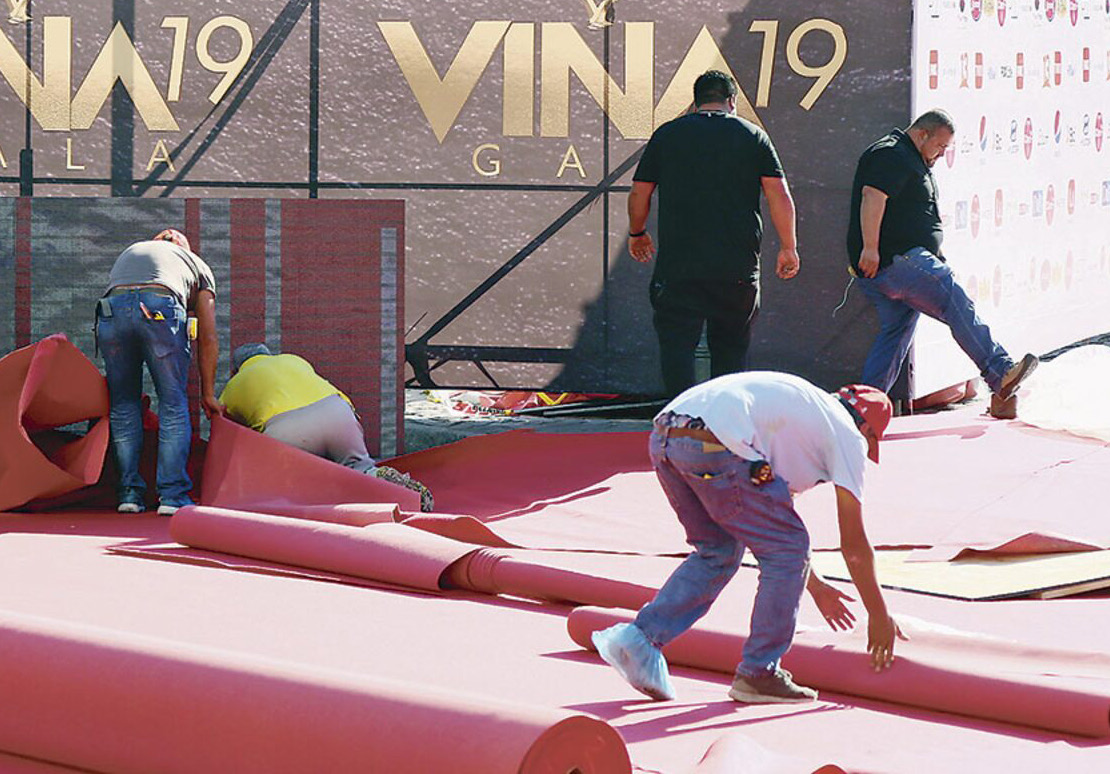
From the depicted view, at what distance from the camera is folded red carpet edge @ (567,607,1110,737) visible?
4.10 meters

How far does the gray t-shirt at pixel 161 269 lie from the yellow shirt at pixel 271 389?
1.38ft

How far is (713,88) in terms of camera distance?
8.00 metres

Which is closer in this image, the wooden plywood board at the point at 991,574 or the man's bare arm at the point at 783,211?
the wooden plywood board at the point at 991,574

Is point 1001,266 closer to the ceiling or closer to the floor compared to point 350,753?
closer to the ceiling

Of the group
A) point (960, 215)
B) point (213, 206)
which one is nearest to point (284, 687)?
point (213, 206)

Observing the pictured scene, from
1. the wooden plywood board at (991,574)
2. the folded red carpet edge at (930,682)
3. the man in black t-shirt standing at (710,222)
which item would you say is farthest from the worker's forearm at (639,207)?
the folded red carpet edge at (930,682)

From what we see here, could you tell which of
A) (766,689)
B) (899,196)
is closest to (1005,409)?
(899,196)

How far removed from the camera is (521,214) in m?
10.2

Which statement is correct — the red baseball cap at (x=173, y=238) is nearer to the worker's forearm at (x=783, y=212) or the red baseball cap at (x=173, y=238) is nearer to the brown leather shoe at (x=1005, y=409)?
the worker's forearm at (x=783, y=212)

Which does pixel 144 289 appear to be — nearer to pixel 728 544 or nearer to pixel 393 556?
pixel 393 556

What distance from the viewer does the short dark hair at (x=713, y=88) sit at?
8008 mm

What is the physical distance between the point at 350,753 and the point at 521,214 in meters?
7.05

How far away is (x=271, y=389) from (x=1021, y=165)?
19.8 feet

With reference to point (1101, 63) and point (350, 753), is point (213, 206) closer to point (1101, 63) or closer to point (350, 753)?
point (350, 753)
